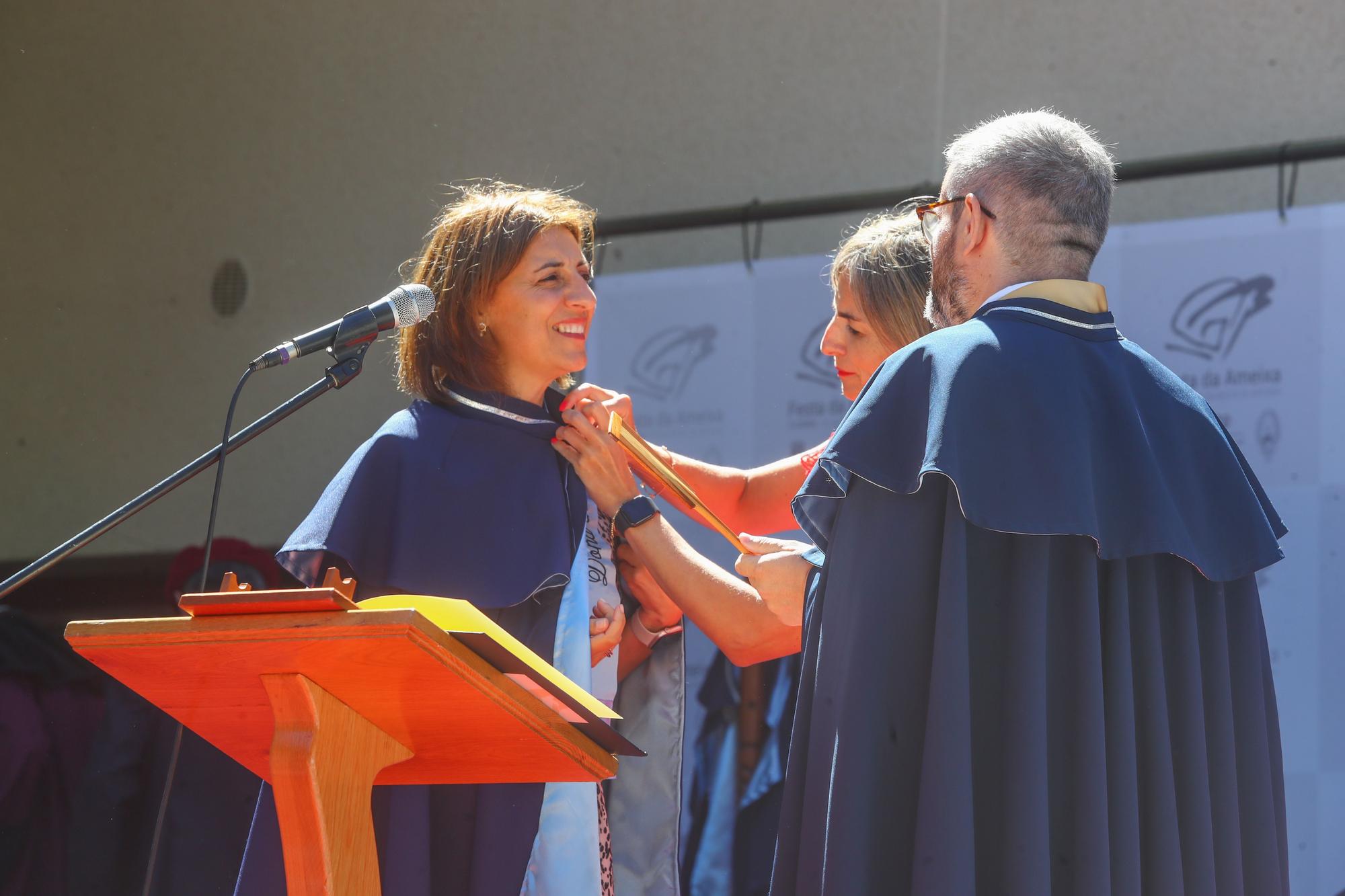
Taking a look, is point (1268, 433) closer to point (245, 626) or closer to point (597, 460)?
point (597, 460)

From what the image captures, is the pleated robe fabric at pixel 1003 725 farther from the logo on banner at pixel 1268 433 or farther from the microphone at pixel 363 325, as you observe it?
the logo on banner at pixel 1268 433

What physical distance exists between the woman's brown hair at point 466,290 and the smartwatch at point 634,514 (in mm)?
371

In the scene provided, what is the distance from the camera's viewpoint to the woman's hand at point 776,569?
2.26 m

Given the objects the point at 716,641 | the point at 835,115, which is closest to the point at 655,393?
the point at 835,115

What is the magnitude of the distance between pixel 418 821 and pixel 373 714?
0.57 metres

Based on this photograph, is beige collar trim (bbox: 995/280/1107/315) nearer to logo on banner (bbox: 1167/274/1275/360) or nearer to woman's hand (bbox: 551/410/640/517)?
woman's hand (bbox: 551/410/640/517)

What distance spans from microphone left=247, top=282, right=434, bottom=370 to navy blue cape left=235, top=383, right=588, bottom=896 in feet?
1.29

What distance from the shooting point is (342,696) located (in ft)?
5.30

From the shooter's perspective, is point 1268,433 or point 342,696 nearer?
point 342,696

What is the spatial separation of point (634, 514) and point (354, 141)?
3.11 metres

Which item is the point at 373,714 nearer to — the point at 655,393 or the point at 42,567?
the point at 42,567

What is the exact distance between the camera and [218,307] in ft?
17.3

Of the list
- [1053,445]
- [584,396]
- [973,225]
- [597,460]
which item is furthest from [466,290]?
[1053,445]

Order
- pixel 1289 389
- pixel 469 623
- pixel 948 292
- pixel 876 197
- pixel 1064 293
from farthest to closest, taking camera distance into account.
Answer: pixel 876 197, pixel 1289 389, pixel 948 292, pixel 1064 293, pixel 469 623
